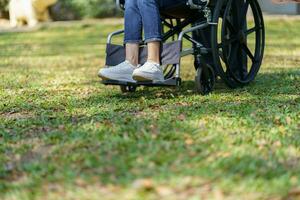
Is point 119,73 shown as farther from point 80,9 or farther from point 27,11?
point 80,9

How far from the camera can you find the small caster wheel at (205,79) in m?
3.97

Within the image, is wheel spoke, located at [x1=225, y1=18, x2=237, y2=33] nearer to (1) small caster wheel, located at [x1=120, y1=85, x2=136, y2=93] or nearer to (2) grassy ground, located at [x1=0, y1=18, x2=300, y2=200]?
(2) grassy ground, located at [x1=0, y1=18, x2=300, y2=200]

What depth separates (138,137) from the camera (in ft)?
8.57

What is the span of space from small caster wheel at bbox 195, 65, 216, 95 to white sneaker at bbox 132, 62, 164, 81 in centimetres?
28

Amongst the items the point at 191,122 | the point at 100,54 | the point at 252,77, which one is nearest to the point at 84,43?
the point at 100,54

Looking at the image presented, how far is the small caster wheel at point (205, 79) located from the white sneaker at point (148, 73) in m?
0.28

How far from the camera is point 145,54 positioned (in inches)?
156

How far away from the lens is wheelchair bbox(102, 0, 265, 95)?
3.87m

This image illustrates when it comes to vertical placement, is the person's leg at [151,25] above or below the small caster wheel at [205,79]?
above

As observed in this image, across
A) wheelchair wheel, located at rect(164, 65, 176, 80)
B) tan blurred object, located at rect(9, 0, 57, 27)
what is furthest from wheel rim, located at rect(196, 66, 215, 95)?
tan blurred object, located at rect(9, 0, 57, 27)

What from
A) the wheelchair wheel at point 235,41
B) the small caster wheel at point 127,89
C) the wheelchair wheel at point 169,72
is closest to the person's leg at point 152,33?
the wheelchair wheel at point 235,41

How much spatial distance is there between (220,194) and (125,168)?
381 mm

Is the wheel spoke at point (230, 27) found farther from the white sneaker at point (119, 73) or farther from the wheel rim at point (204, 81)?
the white sneaker at point (119, 73)

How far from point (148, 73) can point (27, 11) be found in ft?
36.0
